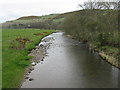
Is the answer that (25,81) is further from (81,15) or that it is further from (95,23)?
(81,15)

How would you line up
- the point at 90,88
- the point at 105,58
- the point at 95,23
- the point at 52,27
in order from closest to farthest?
the point at 90,88, the point at 105,58, the point at 95,23, the point at 52,27

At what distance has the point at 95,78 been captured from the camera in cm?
1652

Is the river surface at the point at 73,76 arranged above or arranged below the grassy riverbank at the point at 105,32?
below

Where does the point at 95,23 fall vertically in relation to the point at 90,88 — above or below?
above

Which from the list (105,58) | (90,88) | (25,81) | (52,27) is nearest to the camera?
(90,88)

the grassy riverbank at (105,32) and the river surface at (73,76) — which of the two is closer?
the river surface at (73,76)

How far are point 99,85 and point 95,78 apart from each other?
6.11 ft

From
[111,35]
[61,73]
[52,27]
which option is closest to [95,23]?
[111,35]

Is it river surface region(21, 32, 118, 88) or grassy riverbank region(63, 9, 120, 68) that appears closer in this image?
river surface region(21, 32, 118, 88)

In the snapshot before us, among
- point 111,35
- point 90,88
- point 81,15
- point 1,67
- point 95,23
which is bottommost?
point 90,88

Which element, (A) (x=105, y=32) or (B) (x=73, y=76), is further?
(A) (x=105, y=32)

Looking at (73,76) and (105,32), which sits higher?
(105,32)

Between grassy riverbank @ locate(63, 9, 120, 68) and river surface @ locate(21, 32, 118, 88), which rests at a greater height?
grassy riverbank @ locate(63, 9, 120, 68)

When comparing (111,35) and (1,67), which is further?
(111,35)
